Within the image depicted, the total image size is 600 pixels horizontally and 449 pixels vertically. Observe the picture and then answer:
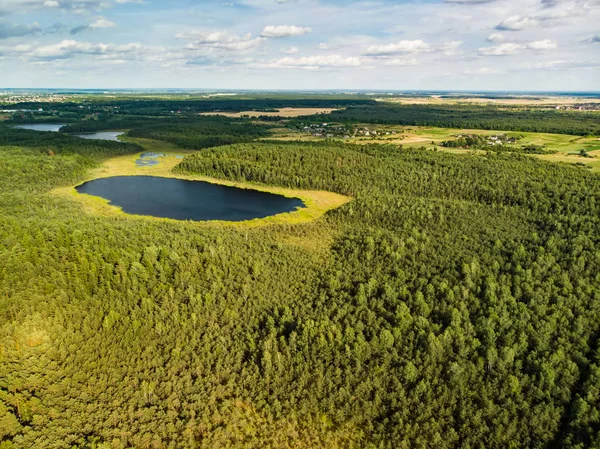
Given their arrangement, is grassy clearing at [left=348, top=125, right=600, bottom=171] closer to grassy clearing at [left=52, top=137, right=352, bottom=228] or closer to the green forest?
grassy clearing at [left=52, top=137, right=352, bottom=228]

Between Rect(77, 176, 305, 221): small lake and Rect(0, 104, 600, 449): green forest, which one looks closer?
Rect(0, 104, 600, 449): green forest

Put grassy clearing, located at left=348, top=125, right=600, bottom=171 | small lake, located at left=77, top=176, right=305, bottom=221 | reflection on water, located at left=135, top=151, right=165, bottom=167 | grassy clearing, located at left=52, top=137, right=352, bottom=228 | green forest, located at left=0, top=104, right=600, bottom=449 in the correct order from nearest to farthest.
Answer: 1. green forest, located at left=0, top=104, right=600, bottom=449
2. grassy clearing, located at left=52, top=137, right=352, bottom=228
3. small lake, located at left=77, top=176, right=305, bottom=221
4. grassy clearing, located at left=348, top=125, right=600, bottom=171
5. reflection on water, located at left=135, top=151, right=165, bottom=167

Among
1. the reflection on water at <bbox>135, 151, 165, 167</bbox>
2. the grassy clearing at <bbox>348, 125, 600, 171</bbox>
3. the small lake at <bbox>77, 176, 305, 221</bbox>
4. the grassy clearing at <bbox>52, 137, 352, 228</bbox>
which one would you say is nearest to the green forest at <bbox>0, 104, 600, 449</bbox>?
the grassy clearing at <bbox>52, 137, 352, 228</bbox>

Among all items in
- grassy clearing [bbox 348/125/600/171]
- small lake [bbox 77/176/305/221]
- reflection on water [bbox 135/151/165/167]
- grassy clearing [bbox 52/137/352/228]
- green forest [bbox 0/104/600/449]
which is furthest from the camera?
reflection on water [bbox 135/151/165/167]

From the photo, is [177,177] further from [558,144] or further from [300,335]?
[558,144]

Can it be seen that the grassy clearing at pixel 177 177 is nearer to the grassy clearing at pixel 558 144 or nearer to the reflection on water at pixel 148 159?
the reflection on water at pixel 148 159

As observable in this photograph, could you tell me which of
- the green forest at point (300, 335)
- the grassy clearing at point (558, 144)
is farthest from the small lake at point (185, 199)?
the grassy clearing at point (558, 144)

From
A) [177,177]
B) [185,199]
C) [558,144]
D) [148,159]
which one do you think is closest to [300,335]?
[185,199]
